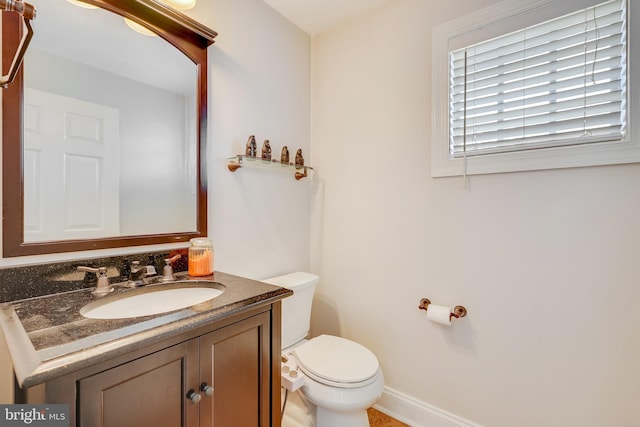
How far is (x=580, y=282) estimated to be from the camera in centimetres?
126

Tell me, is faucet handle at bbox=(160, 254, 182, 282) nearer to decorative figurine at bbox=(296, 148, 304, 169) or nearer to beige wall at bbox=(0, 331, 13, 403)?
beige wall at bbox=(0, 331, 13, 403)

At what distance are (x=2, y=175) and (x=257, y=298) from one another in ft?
2.96

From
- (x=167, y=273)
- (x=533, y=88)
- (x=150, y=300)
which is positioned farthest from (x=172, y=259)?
(x=533, y=88)

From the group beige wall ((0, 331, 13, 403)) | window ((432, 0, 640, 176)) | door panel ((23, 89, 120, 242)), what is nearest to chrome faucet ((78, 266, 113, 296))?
door panel ((23, 89, 120, 242))

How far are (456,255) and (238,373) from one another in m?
1.17

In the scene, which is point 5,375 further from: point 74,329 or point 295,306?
point 295,306

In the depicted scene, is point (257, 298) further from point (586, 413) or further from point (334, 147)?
point (586, 413)

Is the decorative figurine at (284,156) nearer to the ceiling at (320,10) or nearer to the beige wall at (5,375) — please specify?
the ceiling at (320,10)

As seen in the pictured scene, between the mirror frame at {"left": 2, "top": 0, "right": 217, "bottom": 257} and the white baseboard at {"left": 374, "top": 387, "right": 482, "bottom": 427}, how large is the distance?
1445mm

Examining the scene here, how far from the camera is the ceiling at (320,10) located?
5.88 feet

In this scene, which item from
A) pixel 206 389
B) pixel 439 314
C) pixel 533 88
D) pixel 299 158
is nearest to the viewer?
pixel 206 389

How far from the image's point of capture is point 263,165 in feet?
5.81

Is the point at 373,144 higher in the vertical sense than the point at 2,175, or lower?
higher

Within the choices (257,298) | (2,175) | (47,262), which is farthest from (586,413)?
(2,175)
